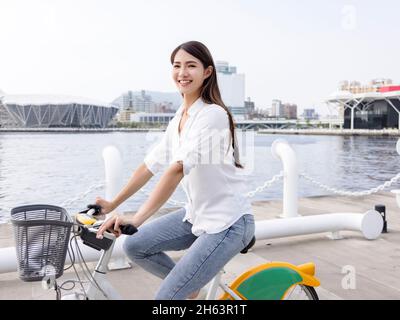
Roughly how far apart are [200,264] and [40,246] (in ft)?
2.21

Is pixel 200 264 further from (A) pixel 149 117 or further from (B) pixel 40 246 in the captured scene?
(A) pixel 149 117

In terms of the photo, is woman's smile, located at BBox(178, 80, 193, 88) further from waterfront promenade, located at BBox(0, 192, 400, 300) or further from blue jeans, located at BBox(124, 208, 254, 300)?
waterfront promenade, located at BBox(0, 192, 400, 300)

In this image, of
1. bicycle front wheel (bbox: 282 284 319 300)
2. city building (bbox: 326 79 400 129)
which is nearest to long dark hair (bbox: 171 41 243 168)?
bicycle front wheel (bbox: 282 284 319 300)

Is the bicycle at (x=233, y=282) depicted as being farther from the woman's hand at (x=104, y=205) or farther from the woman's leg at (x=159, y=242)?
the woman's leg at (x=159, y=242)

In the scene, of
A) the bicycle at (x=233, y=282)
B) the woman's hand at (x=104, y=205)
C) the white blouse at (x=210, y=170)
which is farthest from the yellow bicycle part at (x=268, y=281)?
the woman's hand at (x=104, y=205)

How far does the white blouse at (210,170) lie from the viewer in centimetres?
194

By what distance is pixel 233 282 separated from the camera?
2283 millimetres

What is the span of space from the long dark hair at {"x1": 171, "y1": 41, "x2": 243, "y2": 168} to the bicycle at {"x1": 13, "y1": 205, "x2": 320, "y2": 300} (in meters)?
0.56

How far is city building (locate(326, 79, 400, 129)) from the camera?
74.3m
